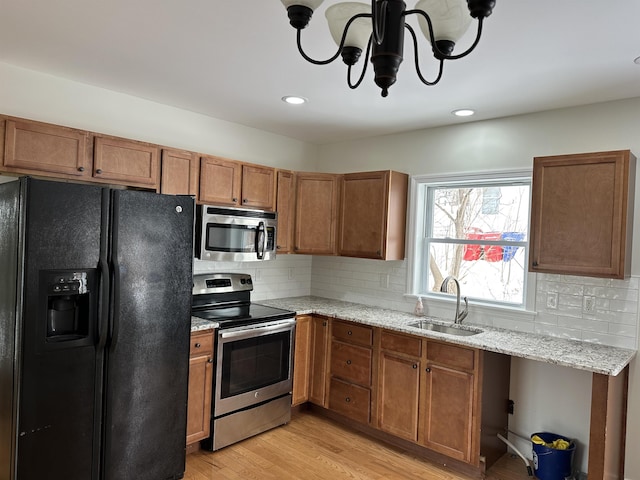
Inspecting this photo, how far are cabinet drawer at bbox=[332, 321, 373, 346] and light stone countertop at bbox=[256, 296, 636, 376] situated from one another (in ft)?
0.24

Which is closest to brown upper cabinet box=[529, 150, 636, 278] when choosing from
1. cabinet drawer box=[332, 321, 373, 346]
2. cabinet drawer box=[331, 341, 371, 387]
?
cabinet drawer box=[332, 321, 373, 346]

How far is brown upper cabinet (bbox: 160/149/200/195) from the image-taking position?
315 centimetres

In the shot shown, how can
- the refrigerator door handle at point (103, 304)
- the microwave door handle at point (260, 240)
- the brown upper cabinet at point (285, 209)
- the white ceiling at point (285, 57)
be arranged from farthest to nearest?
1. the brown upper cabinet at point (285, 209)
2. the microwave door handle at point (260, 240)
3. the refrigerator door handle at point (103, 304)
4. the white ceiling at point (285, 57)

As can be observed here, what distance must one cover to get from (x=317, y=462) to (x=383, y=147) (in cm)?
265

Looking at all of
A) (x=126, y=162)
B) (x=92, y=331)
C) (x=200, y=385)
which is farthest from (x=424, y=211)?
(x=92, y=331)

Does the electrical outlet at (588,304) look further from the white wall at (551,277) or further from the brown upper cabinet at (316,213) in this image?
Result: the brown upper cabinet at (316,213)

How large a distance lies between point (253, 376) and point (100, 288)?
4.62 feet

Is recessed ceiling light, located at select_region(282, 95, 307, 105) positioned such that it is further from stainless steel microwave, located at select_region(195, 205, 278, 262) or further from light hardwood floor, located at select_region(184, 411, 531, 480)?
light hardwood floor, located at select_region(184, 411, 531, 480)

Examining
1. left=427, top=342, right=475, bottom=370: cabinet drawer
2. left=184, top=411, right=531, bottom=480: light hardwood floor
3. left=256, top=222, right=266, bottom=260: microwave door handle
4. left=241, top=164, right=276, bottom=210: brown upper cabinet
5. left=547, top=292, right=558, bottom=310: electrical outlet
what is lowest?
left=184, top=411, right=531, bottom=480: light hardwood floor

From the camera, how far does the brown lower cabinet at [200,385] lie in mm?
2951

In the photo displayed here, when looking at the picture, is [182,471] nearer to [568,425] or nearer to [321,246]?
[321,246]

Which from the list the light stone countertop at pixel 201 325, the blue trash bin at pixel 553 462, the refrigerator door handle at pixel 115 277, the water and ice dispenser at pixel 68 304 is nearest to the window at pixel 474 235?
the blue trash bin at pixel 553 462

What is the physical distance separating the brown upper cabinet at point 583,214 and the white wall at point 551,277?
0.29m

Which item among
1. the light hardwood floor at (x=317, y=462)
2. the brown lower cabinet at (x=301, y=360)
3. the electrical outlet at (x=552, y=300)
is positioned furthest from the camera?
the brown lower cabinet at (x=301, y=360)
